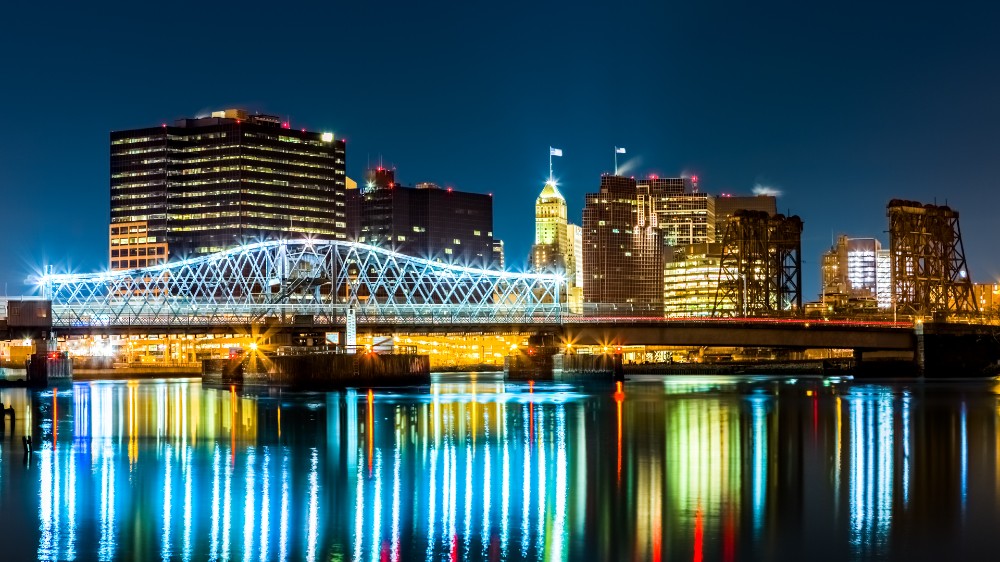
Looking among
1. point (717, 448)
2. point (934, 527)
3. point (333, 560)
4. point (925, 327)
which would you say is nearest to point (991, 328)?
point (925, 327)

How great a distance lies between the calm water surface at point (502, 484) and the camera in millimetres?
33969

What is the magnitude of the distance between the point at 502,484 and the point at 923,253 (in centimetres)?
12365

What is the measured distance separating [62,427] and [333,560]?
42.4 metres

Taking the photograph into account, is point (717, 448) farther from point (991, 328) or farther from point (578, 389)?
point (991, 328)

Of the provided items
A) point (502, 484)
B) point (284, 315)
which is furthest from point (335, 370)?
point (502, 484)

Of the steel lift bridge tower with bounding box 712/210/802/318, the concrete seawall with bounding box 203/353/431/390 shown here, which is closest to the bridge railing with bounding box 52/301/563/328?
the concrete seawall with bounding box 203/353/431/390

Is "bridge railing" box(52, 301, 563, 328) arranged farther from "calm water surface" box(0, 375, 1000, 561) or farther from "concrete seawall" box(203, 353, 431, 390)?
"calm water surface" box(0, 375, 1000, 561)

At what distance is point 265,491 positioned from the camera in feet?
143

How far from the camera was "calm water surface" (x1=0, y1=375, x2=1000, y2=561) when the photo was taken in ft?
111

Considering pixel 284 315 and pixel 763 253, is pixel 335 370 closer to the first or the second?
pixel 284 315

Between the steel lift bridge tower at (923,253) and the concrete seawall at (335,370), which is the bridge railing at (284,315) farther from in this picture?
the steel lift bridge tower at (923,253)

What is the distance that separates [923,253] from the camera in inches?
6220

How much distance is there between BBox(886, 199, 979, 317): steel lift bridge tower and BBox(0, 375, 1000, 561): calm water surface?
7477 centimetres

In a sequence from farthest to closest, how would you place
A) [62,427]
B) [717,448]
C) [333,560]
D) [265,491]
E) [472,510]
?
1. [62,427]
2. [717,448]
3. [265,491]
4. [472,510]
5. [333,560]
